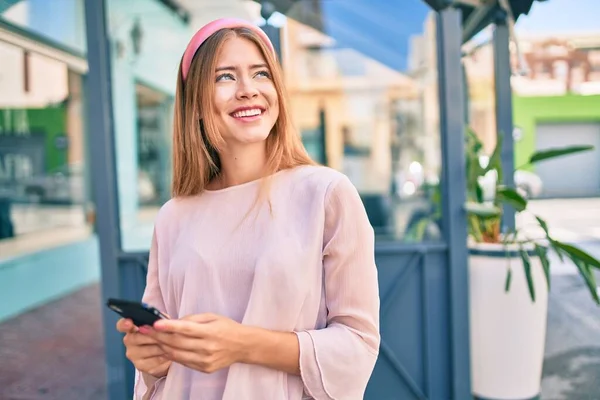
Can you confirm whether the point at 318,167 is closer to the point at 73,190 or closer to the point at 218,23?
the point at 218,23

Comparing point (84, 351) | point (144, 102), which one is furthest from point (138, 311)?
point (144, 102)

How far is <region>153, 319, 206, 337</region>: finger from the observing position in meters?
0.81

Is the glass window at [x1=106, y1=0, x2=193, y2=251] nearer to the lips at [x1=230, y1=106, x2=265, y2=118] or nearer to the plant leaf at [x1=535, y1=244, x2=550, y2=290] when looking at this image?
the plant leaf at [x1=535, y1=244, x2=550, y2=290]

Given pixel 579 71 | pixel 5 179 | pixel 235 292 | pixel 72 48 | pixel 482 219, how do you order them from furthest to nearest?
pixel 72 48
pixel 5 179
pixel 579 71
pixel 482 219
pixel 235 292

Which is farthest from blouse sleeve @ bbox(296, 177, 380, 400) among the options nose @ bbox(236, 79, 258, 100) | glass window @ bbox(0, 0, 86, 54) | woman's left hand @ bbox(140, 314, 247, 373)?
glass window @ bbox(0, 0, 86, 54)

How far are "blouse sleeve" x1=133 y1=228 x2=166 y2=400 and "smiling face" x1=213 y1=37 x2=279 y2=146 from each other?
11.0 inches

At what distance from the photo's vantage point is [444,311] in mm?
2871

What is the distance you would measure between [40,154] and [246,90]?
6248 mm

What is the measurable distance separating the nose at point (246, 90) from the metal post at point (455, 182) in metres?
2.02

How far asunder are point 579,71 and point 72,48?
18.4 ft

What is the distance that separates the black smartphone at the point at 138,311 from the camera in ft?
2.67

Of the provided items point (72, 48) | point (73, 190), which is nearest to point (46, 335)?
point (73, 190)

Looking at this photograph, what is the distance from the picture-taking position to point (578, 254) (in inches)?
105

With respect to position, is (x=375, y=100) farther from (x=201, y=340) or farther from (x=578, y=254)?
(x=201, y=340)
